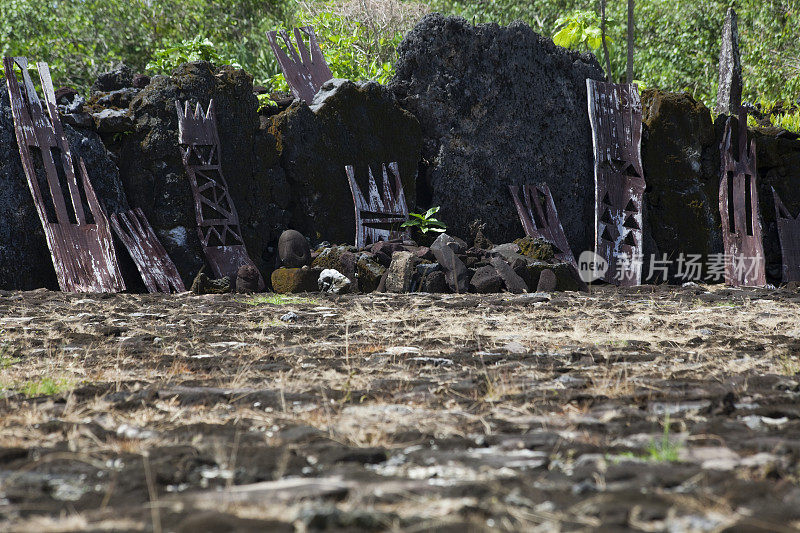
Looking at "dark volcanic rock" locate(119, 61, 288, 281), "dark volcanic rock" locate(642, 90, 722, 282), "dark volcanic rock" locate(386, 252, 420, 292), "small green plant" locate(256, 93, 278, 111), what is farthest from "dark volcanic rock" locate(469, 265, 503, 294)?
"small green plant" locate(256, 93, 278, 111)

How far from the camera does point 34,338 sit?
14.4 ft

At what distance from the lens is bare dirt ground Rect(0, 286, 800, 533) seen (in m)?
1.49

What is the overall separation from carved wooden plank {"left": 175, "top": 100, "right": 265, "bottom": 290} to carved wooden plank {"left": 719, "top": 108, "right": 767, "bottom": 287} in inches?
280

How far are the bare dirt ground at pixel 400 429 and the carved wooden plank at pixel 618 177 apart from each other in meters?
5.27

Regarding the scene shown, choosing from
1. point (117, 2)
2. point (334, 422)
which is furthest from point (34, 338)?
point (117, 2)

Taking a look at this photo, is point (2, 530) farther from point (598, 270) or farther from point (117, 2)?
point (117, 2)

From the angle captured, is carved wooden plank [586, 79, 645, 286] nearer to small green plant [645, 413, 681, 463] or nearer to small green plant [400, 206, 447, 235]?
small green plant [400, 206, 447, 235]

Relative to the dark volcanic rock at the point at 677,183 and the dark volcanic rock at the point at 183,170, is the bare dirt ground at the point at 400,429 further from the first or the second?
the dark volcanic rock at the point at 677,183

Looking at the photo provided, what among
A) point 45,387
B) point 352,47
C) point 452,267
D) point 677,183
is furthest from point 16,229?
point 352,47

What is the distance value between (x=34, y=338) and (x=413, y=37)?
7.64 metres

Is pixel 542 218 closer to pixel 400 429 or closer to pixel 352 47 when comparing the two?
pixel 400 429

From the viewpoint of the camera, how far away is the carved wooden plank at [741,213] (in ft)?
33.9

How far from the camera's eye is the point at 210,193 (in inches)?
356

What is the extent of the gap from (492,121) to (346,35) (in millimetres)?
9648
